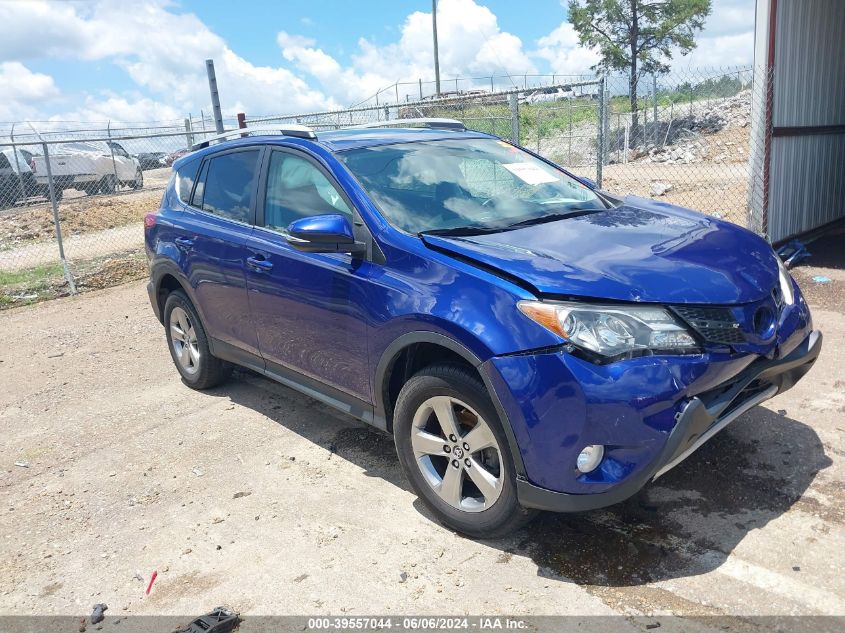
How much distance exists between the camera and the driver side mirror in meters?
3.43

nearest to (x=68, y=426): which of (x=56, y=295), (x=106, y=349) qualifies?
(x=106, y=349)

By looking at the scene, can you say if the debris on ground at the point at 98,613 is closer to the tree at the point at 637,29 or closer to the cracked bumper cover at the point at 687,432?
the cracked bumper cover at the point at 687,432

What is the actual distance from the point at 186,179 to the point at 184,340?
1.22 m

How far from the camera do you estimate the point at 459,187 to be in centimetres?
386

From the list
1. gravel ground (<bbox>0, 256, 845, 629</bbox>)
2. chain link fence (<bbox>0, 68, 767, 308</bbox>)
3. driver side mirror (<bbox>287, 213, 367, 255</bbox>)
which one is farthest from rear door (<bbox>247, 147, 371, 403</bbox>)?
chain link fence (<bbox>0, 68, 767, 308</bbox>)

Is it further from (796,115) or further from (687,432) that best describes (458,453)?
(796,115)

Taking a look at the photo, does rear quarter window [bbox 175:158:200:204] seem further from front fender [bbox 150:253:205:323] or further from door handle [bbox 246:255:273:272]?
door handle [bbox 246:255:273:272]

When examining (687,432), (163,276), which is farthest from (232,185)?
(687,432)

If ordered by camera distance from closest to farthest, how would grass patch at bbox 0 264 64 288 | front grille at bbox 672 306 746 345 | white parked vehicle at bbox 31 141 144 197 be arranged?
front grille at bbox 672 306 746 345, grass patch at bbox 0 264 64 288, white parked vehicle at bbox 31 141 144 197

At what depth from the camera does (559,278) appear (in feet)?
9.40

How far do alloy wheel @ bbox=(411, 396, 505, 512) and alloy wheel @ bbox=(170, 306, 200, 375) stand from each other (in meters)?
2.60

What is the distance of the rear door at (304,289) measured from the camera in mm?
3607

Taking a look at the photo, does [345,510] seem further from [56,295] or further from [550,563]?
[56,295]

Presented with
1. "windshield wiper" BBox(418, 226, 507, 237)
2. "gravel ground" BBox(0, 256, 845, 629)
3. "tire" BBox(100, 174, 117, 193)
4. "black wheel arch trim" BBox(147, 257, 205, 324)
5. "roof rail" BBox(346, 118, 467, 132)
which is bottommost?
"gravel ground" BBox(0, 256, 845, 629)
